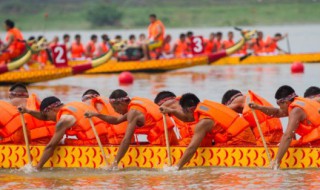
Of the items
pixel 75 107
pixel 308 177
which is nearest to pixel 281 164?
pixel 308 177

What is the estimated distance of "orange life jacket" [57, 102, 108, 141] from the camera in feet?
44.5

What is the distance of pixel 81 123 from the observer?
13664mm

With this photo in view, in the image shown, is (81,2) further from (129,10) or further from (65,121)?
(65,121)

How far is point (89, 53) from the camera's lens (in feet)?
114

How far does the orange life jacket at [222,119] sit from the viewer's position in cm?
1301

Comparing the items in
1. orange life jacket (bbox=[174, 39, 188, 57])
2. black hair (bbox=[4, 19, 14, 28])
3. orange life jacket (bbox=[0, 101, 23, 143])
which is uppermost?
black hair (bbox=[4, 19, 14, 28])

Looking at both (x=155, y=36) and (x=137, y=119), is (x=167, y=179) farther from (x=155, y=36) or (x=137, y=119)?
(x=155, y=36)

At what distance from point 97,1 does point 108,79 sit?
56411 mm

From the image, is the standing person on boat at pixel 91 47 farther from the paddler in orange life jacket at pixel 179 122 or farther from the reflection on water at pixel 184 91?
the paddler in orange life jacket at pixel 179 122

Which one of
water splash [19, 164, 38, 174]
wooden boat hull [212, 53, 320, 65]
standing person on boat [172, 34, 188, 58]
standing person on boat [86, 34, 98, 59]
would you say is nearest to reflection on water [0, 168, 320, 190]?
water splash [19, 164, 38, 174]

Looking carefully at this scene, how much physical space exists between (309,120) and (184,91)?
12.8 metres

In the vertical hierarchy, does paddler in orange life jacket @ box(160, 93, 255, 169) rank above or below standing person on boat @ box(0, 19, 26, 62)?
below

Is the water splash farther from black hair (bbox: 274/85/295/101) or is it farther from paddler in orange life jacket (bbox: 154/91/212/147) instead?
black hair (bbox: 274/85/295/101)

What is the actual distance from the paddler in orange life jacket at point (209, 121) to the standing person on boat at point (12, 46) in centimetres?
1474
